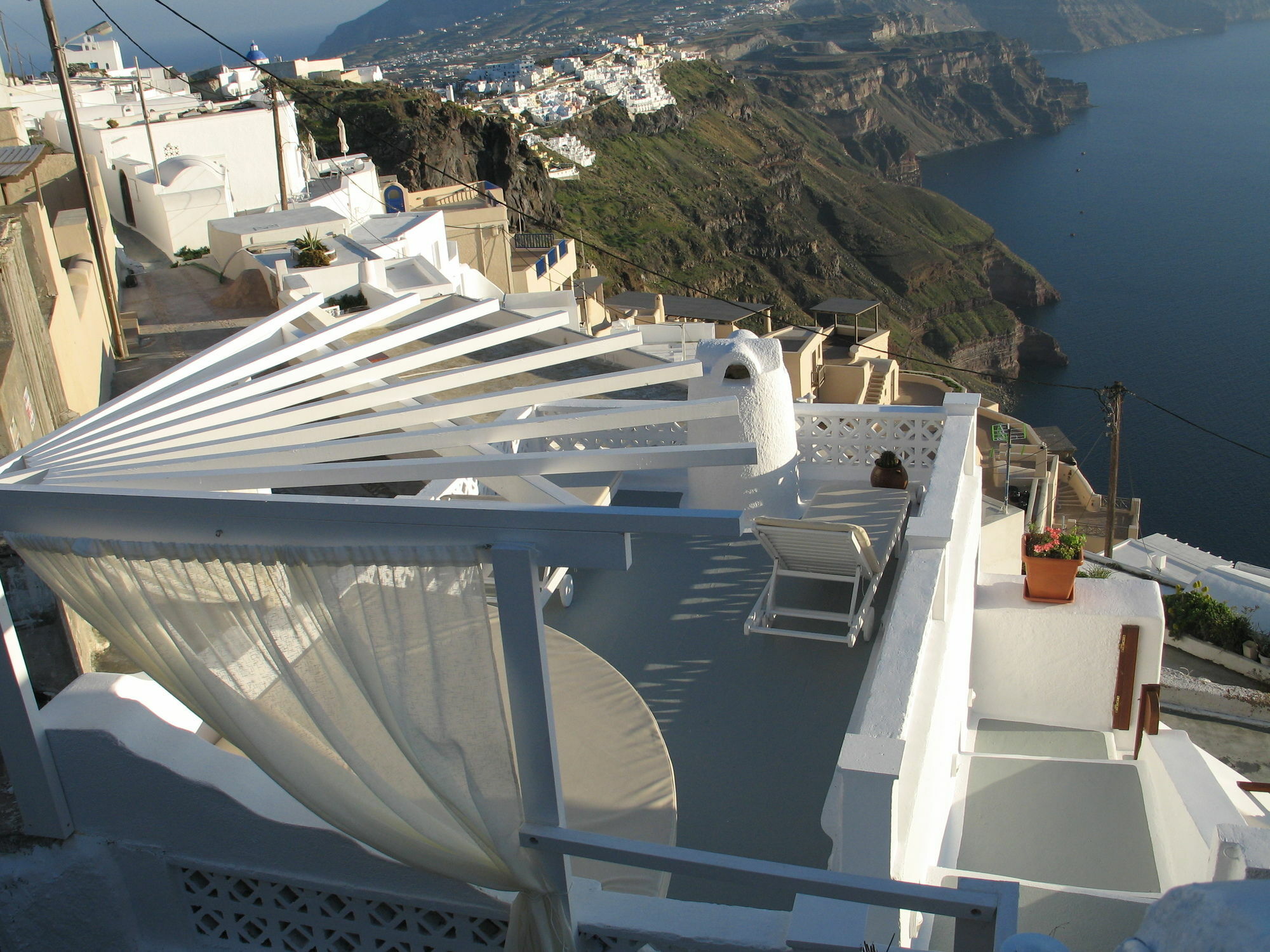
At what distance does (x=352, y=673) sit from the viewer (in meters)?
2.55

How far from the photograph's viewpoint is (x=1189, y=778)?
5.29 meters

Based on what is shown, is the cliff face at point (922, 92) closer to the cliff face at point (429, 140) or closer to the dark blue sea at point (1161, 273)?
the dark blue sea at point (1161, 273)

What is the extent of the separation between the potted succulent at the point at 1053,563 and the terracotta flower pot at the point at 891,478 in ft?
2.83

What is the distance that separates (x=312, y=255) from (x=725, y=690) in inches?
460

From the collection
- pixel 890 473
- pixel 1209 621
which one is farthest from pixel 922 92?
pixel 890 473

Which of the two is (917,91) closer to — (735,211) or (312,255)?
(735,211)

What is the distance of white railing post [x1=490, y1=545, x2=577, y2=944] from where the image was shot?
238 centimetres

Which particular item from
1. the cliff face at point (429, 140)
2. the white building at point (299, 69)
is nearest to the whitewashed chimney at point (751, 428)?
the cliff face at point (429, 140)

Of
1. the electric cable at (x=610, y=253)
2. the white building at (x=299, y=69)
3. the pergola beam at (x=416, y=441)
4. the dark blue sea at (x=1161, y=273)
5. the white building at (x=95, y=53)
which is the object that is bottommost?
the dark blue sea at (x=1161, y=273)

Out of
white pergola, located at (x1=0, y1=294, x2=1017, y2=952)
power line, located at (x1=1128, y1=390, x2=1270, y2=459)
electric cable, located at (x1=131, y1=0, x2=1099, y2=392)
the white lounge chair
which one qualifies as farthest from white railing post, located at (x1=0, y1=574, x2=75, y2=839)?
power line, located at (x1=1128, y1=390, x2=1270, y2=459)

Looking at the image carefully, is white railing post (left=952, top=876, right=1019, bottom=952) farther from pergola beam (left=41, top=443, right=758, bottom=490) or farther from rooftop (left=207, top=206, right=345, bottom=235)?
rooftop (left=207, top=206, right=345, bottom=235)

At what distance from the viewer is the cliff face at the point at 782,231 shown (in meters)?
72.6

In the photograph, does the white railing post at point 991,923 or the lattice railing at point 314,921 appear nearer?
the white railing post at point 991,923

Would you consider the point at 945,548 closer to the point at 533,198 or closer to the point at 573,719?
the point at 573,719
